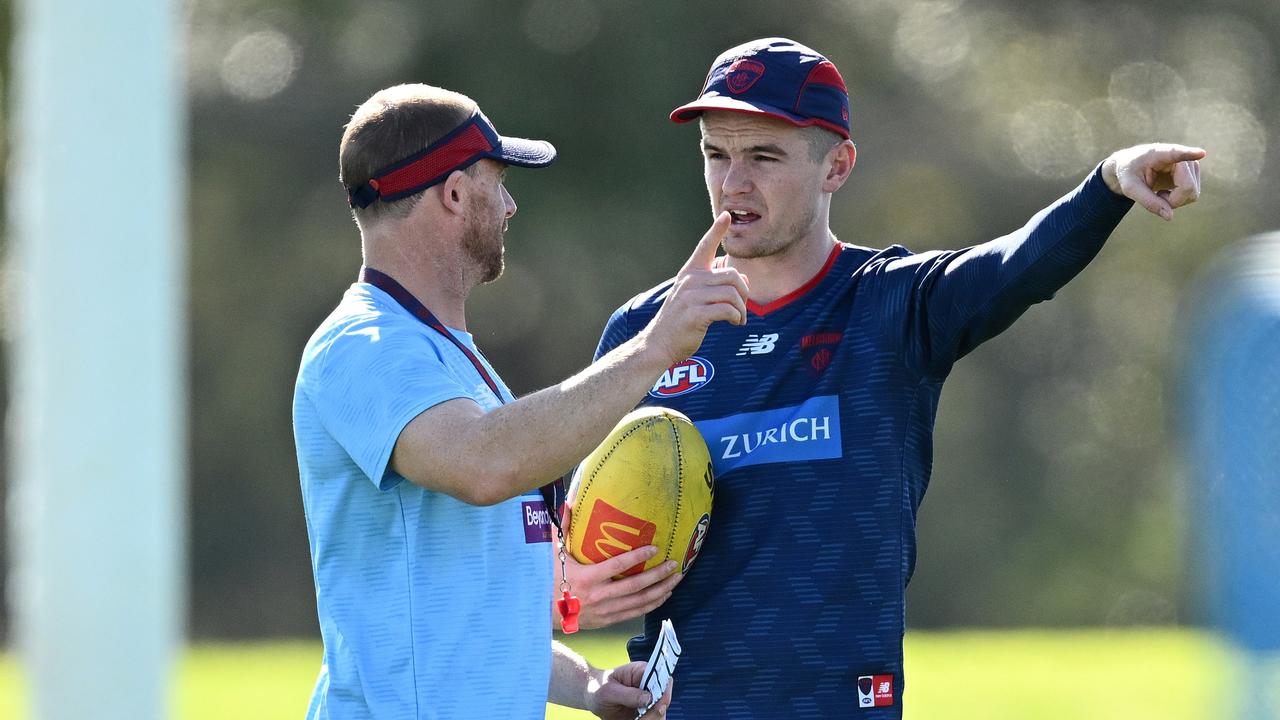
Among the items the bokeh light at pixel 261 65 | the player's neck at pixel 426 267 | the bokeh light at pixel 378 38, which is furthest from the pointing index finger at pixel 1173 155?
the bokeh light at pixel 261 65

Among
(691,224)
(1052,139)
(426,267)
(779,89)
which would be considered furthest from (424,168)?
(1052,139)

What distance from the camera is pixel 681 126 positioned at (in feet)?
80.0

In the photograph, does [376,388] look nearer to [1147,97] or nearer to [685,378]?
[685,378]

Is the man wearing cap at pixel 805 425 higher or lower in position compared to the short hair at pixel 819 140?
lower

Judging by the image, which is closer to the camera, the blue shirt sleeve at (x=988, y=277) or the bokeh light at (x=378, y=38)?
the blue shirt sleeve at (x=988, y=277)

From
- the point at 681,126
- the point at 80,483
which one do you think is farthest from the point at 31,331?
the point at 681,126

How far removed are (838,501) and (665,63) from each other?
861 inches

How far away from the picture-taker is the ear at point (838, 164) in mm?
4308

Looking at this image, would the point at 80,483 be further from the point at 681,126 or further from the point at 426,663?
the point at 681,126

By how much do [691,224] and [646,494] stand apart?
21.2 m

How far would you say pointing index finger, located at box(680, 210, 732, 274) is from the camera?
3.56 meters

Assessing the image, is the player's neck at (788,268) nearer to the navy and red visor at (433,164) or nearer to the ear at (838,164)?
the ear at (838,164)

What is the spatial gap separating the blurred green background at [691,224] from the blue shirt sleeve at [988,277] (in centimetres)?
2058

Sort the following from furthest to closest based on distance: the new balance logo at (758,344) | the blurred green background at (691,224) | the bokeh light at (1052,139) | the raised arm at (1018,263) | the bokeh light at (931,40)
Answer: the bokeh light at (931,40) → the bokeh light at (1052,139) → the blurred green background at (691,224) → the new balance logo at (758,344) → the raised arm at (1018,263)
